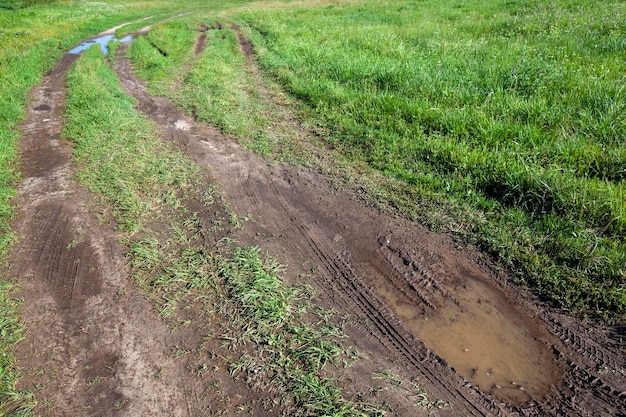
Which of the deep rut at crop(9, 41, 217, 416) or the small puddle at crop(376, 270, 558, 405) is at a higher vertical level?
the deep rut at crop(9, 41, 217, 416)

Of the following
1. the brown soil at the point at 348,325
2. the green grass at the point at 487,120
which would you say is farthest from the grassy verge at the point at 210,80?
the brown soil at the point at 348,325

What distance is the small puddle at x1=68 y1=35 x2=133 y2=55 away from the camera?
15867mm

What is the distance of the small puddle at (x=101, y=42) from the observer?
15.9 meters

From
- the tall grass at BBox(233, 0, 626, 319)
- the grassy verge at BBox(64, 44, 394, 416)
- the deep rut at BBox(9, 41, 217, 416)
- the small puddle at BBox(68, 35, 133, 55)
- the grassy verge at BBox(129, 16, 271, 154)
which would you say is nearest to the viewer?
the deep rut at BBox(9, 41, 217, 416)

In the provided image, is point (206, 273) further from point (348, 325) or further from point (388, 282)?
point (388, 282)

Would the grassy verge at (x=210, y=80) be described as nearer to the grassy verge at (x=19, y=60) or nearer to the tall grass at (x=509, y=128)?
the tall grass at (x=509, y=128)

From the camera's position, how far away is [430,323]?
3.74 m

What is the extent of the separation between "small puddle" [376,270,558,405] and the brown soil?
0.01 meters

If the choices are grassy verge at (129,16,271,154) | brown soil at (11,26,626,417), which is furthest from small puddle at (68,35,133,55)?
brown soil at (11,26,626,417)

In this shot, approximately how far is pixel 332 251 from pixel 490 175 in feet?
8.26

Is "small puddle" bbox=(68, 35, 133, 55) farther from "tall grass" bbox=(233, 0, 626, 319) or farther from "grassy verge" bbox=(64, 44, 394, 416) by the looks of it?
"grassy verge" bbox=(64, 44, 394, 416)

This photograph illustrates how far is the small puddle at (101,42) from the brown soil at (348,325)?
41.7 ft

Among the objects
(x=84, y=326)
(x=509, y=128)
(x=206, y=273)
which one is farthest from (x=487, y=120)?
(x=84, y=326)

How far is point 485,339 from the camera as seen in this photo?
3609 mm
